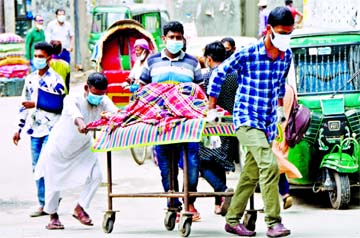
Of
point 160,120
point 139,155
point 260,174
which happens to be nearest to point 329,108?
point 160,120

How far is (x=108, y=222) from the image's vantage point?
10.2m

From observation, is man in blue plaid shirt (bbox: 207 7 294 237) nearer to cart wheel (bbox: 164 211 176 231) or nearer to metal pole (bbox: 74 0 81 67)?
cart wheel (bbox: 164 211 176 231)

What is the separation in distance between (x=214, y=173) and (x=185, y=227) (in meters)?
1.63

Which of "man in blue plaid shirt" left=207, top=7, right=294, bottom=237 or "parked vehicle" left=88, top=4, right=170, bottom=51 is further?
"parked vehicle" left=88, top=4, right=170, bottom=51

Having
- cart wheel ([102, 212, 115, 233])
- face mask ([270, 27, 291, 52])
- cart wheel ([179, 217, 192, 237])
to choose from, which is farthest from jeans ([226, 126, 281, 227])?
cart wheel ([102, 212, 115, 233])

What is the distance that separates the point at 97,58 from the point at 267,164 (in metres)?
8.58

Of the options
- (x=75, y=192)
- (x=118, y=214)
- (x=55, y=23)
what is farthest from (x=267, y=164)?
(x=55, y=23)

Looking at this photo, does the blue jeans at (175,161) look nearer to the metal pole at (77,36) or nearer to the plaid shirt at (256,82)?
the plaid shirt at (256,82)

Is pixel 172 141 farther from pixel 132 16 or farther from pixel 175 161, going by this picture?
pixel 132 16

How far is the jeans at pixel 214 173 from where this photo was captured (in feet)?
36.5

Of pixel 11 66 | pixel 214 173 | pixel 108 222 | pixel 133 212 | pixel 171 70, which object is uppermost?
pixel 171 70

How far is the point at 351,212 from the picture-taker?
11.7 meters

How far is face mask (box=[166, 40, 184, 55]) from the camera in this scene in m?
10.4

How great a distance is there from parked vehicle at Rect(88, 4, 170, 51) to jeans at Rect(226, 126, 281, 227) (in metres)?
16.5
